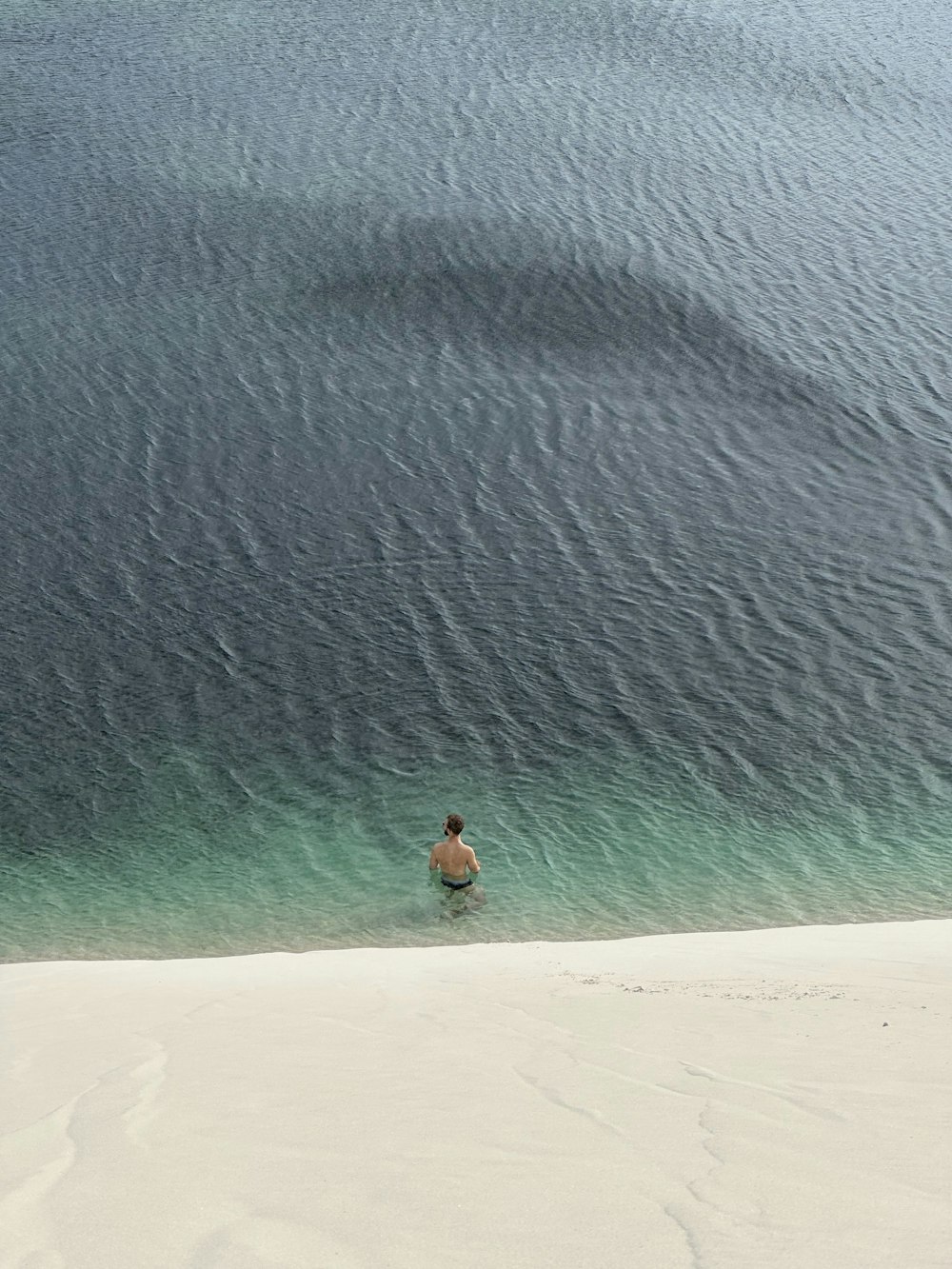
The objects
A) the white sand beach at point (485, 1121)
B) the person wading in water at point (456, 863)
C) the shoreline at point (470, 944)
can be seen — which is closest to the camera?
the white sand beach at point (485, 1121)

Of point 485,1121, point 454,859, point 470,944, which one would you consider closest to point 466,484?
point 454,859

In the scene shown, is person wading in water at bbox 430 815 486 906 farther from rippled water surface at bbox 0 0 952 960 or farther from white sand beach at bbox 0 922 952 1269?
white sand beach at bbox 0 922 952 1269

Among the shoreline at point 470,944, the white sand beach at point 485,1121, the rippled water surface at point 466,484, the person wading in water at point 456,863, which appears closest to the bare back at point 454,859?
the person wading in water at point 456,863

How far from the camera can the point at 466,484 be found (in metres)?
31.2

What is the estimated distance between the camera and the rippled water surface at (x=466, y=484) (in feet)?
67.4

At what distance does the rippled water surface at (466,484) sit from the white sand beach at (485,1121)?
5817 millimetres

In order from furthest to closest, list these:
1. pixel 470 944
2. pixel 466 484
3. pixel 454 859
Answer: pixel 466 484
pixel 454 859
pixel 470 944

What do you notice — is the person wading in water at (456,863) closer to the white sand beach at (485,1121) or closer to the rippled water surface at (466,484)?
the rippled water surface at (466,484)

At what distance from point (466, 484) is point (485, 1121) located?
2310 cm

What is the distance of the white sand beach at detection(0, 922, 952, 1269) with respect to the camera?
7.42m

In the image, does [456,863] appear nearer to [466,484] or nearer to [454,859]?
[454,859]

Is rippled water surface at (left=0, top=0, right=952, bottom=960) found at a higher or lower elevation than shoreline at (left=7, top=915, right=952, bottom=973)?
higher

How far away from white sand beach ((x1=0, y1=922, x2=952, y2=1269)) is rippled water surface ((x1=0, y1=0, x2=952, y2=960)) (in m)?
5.82

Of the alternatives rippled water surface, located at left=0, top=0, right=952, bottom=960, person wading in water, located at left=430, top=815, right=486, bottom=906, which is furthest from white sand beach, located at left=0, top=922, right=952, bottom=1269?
rippled water surface, located at left=0, top=0, right=952, bottom=960
